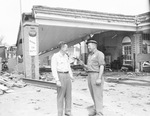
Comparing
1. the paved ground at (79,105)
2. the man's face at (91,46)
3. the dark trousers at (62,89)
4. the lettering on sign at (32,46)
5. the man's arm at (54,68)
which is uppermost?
the lettering on sign at (32,46)

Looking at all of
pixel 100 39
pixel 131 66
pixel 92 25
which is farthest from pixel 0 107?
pixel 100 39

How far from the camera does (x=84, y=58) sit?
23984 mm

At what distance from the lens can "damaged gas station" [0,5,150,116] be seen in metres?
6.13

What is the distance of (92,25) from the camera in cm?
1406

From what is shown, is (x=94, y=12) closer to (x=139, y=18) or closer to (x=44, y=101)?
(x=139, y=18)

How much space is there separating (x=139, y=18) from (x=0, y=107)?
13898mm

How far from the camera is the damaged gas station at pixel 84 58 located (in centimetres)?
613

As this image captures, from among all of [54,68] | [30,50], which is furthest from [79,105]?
[30,50]

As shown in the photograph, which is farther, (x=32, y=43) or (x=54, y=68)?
(x=32, y=43)

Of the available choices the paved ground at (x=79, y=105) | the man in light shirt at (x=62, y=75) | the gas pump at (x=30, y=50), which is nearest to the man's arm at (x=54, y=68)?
the man in light shirt at (x=62, y=75)

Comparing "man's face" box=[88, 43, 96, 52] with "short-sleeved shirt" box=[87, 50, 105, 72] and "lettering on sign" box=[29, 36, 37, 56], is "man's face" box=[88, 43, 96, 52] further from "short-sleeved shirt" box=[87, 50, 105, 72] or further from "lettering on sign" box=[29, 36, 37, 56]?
"lettering on sign" box=[29, 36, 37, 56]

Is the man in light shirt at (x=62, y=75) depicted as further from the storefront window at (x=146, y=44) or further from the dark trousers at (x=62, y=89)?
the storefront window at (x=146, y=44)

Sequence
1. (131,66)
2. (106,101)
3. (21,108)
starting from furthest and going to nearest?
(131,66), (106,101), (21,108)

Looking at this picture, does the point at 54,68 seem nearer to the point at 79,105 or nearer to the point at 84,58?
the point at 79,105
